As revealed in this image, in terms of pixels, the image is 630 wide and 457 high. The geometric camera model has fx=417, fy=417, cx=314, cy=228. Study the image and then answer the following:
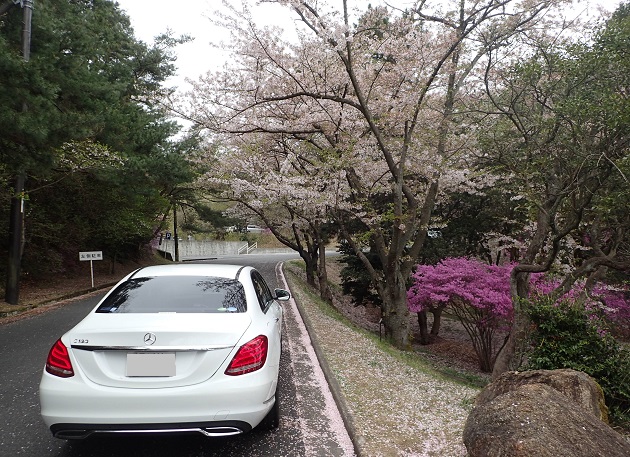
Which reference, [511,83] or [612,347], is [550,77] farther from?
[612,347]

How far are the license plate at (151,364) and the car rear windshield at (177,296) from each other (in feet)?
1.79

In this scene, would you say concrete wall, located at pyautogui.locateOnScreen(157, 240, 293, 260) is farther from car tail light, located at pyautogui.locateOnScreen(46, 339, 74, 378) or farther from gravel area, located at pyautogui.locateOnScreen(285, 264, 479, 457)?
car tail light, located at pyautogui.locateOnScreen(46, 339, 74, 378)

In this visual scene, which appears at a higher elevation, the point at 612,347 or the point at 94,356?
the point at 94,356

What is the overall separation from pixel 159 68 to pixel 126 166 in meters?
9.73

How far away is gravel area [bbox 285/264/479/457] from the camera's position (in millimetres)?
3336

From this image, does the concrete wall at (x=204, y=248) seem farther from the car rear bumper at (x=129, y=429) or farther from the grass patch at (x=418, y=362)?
the car rear bumper at (x=129, y=429)

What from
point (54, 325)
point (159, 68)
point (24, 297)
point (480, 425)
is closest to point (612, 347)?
point (480, 425)

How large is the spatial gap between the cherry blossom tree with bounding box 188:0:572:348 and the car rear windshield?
15.5ft

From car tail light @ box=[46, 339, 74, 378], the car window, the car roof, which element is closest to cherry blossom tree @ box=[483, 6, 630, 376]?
the car window

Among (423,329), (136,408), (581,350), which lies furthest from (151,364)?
(423,329)

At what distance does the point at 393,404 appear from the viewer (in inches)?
169

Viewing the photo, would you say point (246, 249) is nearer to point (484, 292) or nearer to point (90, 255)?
point (90, 255)

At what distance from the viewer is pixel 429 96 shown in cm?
978

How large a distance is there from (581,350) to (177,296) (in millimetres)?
4238
